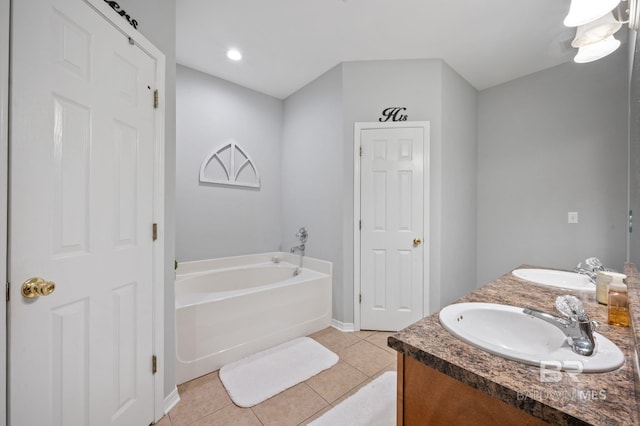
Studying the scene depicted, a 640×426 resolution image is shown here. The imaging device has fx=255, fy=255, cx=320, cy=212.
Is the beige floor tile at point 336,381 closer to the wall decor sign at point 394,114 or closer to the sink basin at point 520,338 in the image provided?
the sink basin at point 520,338

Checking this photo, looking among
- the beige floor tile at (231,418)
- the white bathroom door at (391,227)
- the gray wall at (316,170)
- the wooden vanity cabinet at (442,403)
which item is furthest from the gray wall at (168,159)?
the white bathroom door at (391,227)

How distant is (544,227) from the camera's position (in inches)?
104

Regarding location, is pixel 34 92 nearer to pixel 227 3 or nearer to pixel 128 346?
pixel 128 346

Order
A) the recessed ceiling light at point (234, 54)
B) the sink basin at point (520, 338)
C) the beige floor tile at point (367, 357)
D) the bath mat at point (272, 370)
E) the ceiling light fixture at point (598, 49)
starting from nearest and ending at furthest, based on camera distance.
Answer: the sink basin at point (520, 338) → the ceiling light fixture at point (598, 49) → the bath mat at point (272, 370) → the beige floor tile at point (367, 357) → the recessed ceiling light at point (234, 54)

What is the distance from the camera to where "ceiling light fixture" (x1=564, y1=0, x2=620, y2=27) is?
1.12m

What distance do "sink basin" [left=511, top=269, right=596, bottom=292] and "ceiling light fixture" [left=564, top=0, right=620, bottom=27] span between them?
1.28 meters

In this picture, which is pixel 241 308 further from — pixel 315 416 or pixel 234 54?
pixel 234 54

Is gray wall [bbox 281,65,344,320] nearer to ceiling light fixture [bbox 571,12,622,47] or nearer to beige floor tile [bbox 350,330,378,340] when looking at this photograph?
beige floor tile [bbox 350,330,378,340]

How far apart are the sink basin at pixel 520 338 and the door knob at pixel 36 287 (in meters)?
1.43

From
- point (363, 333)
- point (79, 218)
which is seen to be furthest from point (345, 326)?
point (79, 218)

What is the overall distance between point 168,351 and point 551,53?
155 inches

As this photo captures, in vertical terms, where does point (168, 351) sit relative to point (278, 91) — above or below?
below

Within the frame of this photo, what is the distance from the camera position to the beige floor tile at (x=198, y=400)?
4.88 feet

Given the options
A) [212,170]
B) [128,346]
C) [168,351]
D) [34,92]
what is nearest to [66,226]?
[34,92]
